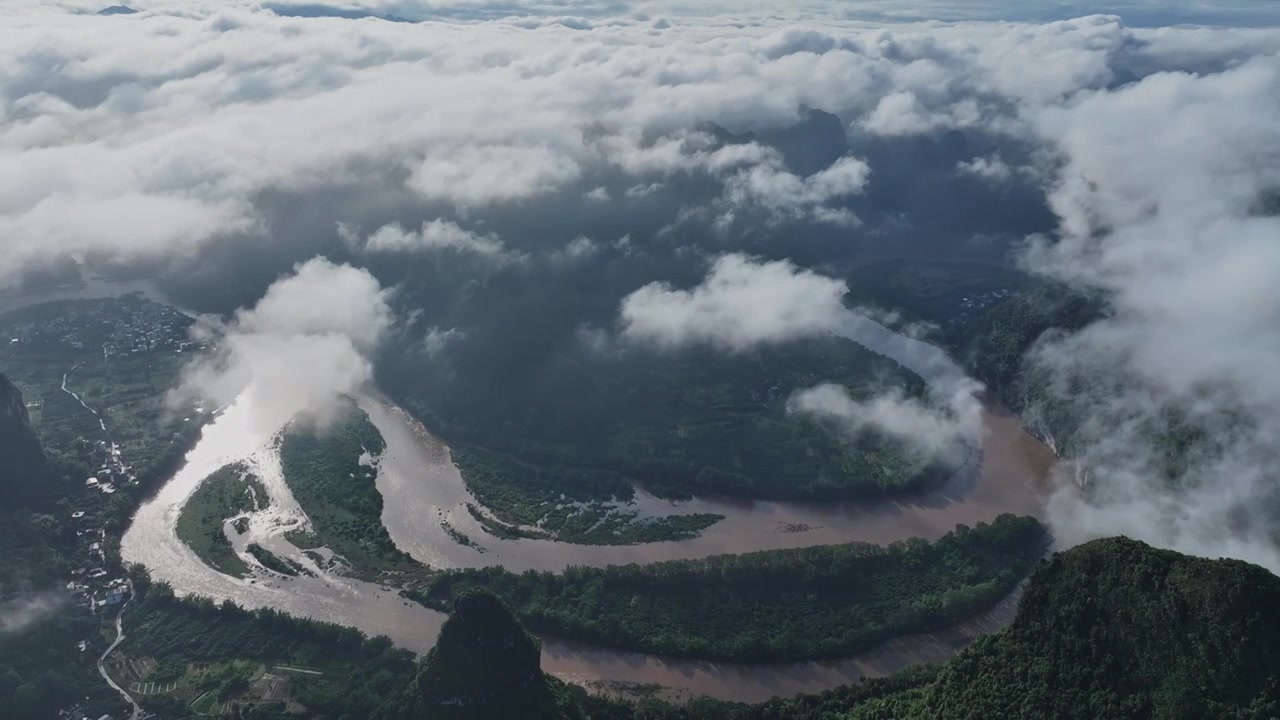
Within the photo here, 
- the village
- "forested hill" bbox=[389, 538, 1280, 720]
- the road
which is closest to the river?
the road

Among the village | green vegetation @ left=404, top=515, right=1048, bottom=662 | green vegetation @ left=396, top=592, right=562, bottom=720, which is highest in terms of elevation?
green vegetation @ left=396, top=592, right=562, bottom=720

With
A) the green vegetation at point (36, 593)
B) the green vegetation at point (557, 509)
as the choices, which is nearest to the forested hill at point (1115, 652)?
the green vegetation at point (557, 509)

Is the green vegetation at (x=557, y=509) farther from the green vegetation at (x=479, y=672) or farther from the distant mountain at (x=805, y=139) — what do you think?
the distant mountain at (x=805, y=139)

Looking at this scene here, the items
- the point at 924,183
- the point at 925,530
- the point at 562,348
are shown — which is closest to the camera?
the point at 925,530

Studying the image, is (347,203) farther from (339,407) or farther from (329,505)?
(329,505)

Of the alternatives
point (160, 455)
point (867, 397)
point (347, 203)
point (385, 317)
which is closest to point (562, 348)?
point (385, 317)

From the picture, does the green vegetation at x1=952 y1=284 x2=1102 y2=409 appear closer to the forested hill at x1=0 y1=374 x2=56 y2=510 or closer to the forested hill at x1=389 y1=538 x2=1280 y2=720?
the forested hill at x1=389 y1=538 x2=1280 y2=720
